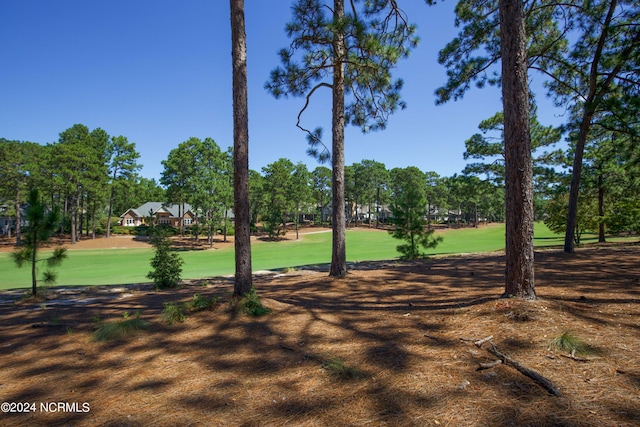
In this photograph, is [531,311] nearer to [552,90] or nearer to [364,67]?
[364,67]

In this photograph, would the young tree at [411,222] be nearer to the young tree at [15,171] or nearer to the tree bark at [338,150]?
the tree bark at [338,150]

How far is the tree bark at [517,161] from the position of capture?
434cm

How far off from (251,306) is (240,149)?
9.09ft

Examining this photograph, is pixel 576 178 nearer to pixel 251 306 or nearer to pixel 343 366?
pixel 251 306

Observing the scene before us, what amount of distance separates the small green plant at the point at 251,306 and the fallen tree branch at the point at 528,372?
3.29 metres

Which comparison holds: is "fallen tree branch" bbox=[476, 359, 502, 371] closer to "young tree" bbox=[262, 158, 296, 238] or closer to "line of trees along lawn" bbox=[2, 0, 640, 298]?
"line of trees along lawn" bbox=[2, 0, 640, 298]

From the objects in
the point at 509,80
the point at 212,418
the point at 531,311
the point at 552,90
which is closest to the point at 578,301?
the point at 531,311

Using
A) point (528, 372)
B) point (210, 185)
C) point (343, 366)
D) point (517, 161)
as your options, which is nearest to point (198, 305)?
point (343, 366)

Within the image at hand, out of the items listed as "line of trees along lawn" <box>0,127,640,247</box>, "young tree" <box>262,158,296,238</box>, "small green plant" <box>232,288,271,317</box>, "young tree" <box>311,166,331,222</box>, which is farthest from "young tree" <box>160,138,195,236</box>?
"small green plant" <box>232,288,271,317</box>

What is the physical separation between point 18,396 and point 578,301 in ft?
22.5

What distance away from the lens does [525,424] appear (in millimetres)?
2014

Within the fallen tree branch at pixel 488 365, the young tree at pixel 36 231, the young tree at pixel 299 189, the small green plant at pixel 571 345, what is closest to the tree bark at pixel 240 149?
the fallen tree branch at pixel 488 365

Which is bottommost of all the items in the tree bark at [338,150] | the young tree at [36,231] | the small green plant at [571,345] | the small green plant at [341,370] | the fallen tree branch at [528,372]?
the small green plant at [341,370]

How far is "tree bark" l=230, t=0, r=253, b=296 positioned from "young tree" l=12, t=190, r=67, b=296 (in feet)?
20.6
